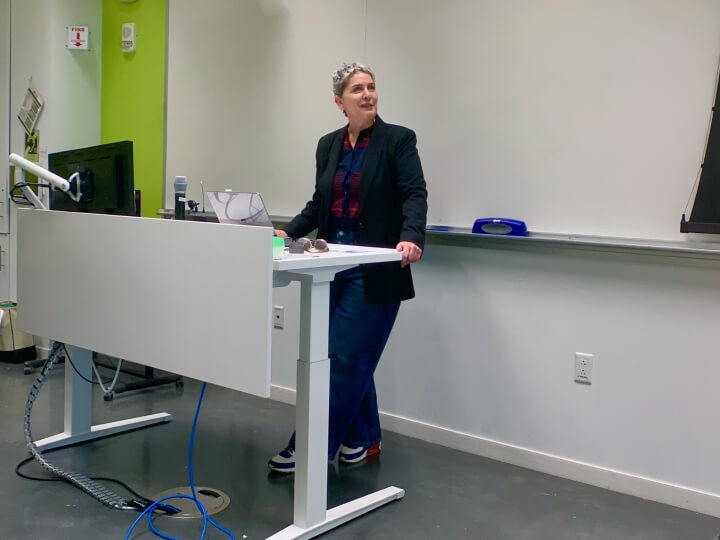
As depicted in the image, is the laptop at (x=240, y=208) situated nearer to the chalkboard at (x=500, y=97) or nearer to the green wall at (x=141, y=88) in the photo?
the chalkboard at (x=500, y=97)

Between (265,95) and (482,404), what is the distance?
5.96 ft

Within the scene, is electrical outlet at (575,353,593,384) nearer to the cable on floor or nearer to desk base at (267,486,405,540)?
desk base at (267,486,405,540)

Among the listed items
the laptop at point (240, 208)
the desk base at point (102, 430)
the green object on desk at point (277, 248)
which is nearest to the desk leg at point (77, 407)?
the desk base at point (102, 430)

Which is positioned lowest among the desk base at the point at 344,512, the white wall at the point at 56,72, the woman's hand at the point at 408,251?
the desk base at the point at 344,512

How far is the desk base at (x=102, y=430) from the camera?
2694mm

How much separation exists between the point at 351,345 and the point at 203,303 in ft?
2.13

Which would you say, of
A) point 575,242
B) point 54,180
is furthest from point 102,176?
point 575,242

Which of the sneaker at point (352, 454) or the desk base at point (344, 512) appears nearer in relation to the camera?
the desk base at point (344, 512)

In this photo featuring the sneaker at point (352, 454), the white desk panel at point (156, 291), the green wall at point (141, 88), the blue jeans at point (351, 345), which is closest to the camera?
the white desk panel at point (156, 291)

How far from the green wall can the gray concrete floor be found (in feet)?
4.94

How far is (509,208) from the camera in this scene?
8.63 feet

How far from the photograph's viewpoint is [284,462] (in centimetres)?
250

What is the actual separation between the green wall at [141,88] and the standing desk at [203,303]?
1.62 metres

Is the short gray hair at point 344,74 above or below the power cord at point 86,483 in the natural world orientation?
above
